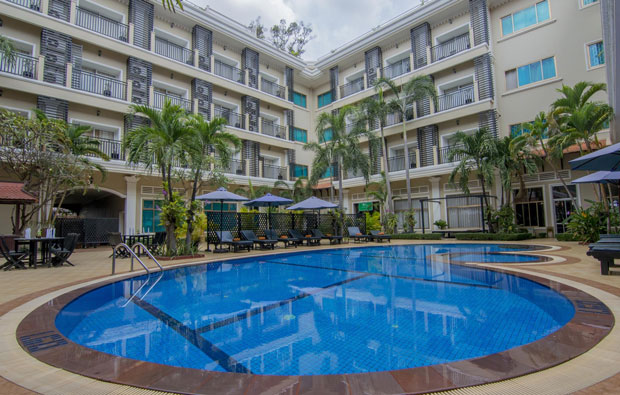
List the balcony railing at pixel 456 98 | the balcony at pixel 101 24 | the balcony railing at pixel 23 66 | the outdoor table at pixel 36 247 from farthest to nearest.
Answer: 1. the balcony railing at pixel 456 98
2. the balcony at pixel 101 24
3. the balcony railing at pixel 23 66
4. the outdoor table at pixel 36 247

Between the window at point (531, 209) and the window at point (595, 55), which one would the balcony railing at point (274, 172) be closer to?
the window at point (531, 209)

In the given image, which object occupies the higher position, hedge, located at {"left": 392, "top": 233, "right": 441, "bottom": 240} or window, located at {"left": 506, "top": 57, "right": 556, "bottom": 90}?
window, located at {"left": 506, "top": 57, "right": 556, "bottom": 90}

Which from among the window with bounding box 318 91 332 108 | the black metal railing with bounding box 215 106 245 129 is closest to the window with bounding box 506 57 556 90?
the window with bounding box 318 91 332 108

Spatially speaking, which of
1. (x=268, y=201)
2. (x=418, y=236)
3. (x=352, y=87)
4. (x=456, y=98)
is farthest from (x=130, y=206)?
(x=456, y=98)

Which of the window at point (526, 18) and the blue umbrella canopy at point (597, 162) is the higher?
the window at point (526, 18)

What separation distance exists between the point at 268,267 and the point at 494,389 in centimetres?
719

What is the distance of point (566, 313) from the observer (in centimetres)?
393

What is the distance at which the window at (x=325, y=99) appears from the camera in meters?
26.6

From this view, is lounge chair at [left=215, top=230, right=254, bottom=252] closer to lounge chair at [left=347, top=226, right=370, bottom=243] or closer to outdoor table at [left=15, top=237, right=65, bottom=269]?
outdoor table at [left=15, top=237, right=65, bottom=269]

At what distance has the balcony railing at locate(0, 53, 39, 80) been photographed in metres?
13.4

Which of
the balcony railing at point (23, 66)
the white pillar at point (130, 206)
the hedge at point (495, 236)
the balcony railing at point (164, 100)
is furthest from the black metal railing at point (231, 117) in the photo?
the hedge at point (495, 236)

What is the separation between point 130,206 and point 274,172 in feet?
31.1

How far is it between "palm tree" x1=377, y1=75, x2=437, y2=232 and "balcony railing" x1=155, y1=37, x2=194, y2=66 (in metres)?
11.4

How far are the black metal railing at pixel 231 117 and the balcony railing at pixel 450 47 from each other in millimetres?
12587
